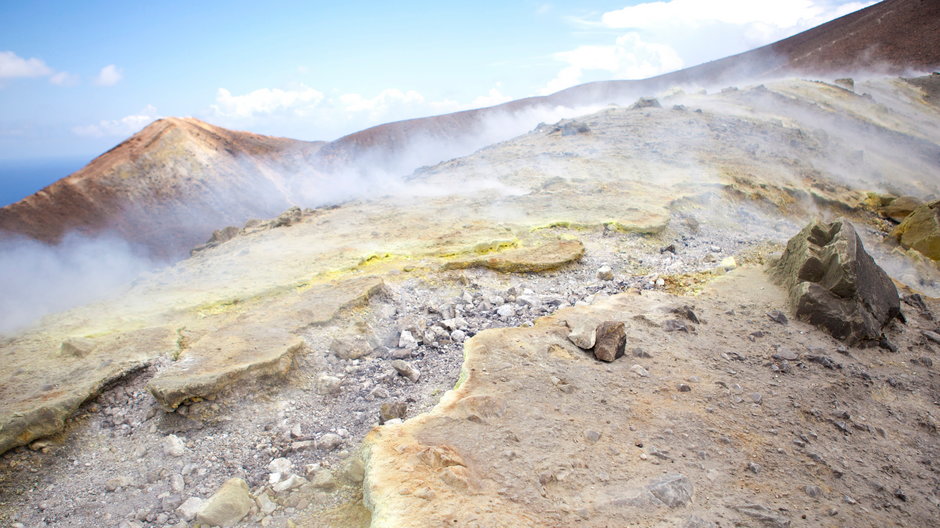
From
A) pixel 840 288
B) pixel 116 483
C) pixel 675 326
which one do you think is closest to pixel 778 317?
pixel 840 288

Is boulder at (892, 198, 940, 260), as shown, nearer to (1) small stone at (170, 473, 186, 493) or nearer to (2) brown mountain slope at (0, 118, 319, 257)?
(1) small stone at (170, 473, 186, 493)

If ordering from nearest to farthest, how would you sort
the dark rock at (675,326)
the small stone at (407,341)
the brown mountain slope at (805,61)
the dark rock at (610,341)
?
the dark rock at (610,341) → the dark rock at (675,326) → the small stone at (407,341) → the brown mountain slope at (805,61)

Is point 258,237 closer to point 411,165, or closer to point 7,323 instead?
point 7,323

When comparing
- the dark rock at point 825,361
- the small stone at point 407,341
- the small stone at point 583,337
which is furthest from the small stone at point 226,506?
the dark rock at point 825,361

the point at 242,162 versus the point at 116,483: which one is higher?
the point at 242,162

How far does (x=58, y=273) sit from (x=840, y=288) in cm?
876

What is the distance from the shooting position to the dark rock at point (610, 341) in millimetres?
3340

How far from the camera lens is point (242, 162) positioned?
38.7 feet

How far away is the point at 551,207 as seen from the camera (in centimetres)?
675

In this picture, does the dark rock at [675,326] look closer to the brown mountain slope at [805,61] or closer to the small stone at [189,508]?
the small stone at [189,508]

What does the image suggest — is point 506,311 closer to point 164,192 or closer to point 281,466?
point 281,466

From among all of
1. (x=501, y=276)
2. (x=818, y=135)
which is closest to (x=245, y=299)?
(x=501, y=276)

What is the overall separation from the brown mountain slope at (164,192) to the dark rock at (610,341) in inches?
335

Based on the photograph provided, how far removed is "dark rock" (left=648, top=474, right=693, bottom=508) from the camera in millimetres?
2271
